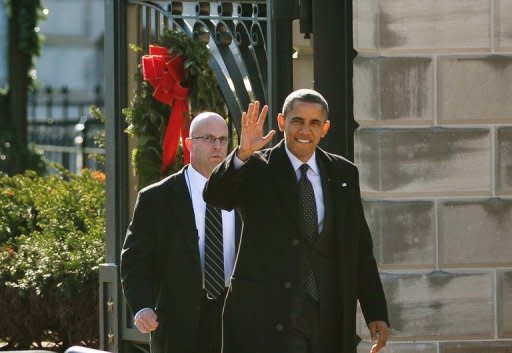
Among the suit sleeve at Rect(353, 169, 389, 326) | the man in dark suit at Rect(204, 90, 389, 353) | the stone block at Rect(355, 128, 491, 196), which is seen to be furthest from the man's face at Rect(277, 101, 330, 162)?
the stone block at Rect(355, 128, 491, 196)

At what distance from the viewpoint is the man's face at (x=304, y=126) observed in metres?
5.91

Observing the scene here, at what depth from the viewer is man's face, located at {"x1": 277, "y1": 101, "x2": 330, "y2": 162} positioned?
5.91 metres

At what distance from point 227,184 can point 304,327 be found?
0.64 meters

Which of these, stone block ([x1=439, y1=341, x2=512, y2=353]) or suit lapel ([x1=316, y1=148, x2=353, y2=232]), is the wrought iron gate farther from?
suit lapel ([x1=316, y1=148, x2=353, y2=232])

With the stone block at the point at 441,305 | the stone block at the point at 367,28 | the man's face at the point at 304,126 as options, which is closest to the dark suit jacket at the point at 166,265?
the stone block at the point at 441,305

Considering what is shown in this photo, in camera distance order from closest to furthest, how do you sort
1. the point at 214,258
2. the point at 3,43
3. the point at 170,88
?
the point at 214,258 < the point at 170,88 < the point at 3,43

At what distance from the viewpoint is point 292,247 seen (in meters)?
5.91

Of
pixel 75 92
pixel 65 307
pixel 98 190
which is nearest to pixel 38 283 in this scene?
pixel 65 307

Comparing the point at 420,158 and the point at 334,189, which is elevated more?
the point at 420,158

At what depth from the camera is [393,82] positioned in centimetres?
755

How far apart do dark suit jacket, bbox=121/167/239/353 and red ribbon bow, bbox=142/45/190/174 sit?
59.0 inches

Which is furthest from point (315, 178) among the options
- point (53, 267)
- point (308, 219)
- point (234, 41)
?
point (53, 267)

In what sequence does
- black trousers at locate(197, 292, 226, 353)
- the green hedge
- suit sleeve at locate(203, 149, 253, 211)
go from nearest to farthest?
suit sleeve at locate(203, 149, 253, 211) → black trousers at locate(197, 292, 226, 353) → the green hedge

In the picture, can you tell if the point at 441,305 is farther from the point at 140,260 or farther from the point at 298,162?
the point at 298,162
